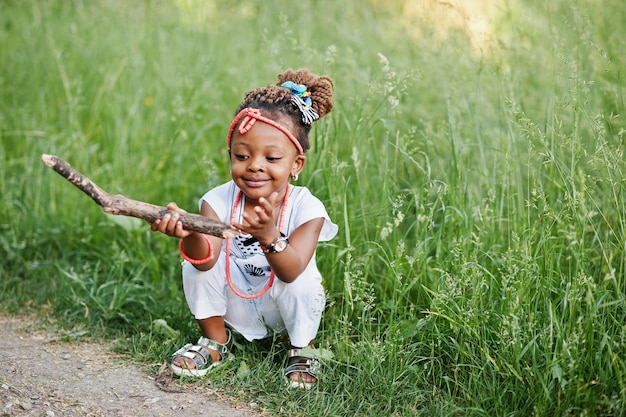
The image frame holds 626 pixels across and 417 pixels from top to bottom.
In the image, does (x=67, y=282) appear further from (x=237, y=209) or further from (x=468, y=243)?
(x=468, y=243)

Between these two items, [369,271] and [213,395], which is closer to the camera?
[213,395]

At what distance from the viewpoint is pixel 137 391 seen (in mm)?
3008

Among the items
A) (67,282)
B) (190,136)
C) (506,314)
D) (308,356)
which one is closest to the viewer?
(506,314)

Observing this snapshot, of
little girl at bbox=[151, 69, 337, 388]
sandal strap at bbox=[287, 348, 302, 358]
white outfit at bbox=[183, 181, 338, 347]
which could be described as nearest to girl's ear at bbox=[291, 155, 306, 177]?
little girl at bbox=[151, 69, 337, 388]

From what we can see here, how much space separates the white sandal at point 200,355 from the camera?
3086 mm

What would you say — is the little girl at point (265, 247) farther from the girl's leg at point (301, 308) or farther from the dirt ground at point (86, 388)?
the dirt ground at point (86, 388)

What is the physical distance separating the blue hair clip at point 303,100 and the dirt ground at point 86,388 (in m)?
1.17

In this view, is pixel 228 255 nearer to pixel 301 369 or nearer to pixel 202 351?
pixel 202 351

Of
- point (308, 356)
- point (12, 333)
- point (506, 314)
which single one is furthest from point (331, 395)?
point (12, 333)

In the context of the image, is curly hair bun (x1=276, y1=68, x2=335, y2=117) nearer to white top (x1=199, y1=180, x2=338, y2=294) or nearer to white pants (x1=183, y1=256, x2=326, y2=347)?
white top (x1=199, y1=180, x2=338, y2=294)

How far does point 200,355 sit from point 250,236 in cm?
54

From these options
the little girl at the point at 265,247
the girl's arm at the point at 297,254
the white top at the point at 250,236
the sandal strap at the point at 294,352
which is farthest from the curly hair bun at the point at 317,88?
the sandal strap at the point at 294,352

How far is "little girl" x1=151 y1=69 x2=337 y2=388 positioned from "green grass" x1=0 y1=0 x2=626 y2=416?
132 mm

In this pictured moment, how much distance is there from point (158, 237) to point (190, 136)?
943mm
